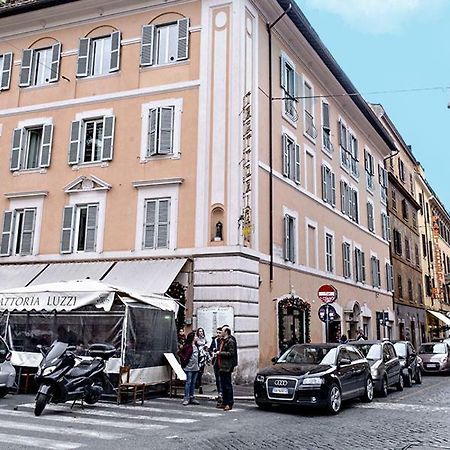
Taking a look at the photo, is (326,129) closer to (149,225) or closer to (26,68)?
(149,225)

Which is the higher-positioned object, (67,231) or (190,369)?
(67,231)

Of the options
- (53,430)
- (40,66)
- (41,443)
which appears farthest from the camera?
(40,66)

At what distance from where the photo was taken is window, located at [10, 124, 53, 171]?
20.0 metres

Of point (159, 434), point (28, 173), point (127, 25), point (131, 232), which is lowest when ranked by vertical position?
point (159, 434)

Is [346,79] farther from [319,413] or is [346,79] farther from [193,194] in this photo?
[319,413]

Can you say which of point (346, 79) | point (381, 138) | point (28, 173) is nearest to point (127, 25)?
point (28, 173)

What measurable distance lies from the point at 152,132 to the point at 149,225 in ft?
10.3

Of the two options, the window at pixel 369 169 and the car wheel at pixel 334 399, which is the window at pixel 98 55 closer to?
the car wheel at pixel 334 399

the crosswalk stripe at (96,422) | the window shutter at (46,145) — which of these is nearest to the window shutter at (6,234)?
the window shutter at (46,145)

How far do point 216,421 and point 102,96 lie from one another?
13.0 meters

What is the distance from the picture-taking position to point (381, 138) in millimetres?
33625

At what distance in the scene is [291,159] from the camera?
21469mm

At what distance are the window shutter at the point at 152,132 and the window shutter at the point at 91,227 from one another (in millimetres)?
2656

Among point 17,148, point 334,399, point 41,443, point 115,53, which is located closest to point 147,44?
point 115,53
